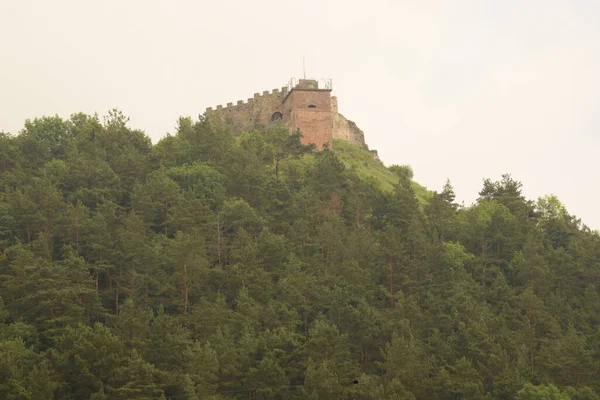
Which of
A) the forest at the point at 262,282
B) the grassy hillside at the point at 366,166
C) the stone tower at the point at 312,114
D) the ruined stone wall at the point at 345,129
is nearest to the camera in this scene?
the forest at the point at 262,282

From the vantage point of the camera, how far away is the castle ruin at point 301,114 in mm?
71688

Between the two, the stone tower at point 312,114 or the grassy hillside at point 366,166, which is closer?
the stone tower at point 312,114

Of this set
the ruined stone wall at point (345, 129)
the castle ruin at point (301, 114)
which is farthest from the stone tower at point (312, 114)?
the ruined stone wall at point (345, 129)

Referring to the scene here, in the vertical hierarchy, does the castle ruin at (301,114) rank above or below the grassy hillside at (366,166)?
above

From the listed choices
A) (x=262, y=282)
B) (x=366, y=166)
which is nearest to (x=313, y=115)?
(x=366, y=166)

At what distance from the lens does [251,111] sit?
76750 mm

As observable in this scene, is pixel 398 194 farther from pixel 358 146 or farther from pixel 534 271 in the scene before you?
pixel 358 146

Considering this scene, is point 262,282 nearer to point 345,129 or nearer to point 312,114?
point 312,114

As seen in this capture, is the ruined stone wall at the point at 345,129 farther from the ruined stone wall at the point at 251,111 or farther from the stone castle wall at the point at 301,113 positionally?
the ruined stone wall at the point at 251,111

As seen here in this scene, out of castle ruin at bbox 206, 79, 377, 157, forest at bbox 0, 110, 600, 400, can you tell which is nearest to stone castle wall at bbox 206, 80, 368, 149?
castle ruin at bbox 206, 79, 377, 157

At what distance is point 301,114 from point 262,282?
2747 centimetres

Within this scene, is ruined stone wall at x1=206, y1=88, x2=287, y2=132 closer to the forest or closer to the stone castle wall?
the stone castle wall

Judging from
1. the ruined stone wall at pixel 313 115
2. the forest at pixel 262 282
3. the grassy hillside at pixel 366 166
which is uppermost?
the ruined stone wall at pixel 313 115

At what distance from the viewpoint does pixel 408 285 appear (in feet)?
164
